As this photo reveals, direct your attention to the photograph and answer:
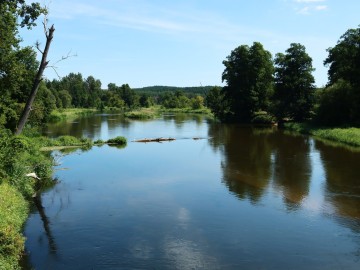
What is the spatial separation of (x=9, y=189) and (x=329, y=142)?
36.8 meters

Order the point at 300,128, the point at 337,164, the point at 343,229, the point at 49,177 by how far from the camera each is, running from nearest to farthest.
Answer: the point at 343,229, the point at 49,177, the point at 337,164, the point at 300,128

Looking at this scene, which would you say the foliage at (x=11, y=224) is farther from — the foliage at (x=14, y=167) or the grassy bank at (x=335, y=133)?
the grassy bank at (x=335, y=133)

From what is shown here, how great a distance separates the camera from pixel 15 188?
19.5 meters

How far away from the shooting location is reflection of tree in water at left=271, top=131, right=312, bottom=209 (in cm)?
2242

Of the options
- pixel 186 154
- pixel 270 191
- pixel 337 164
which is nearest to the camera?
pixel 270 191

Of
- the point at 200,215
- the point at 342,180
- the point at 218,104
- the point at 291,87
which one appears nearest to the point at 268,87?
the point at 291,87

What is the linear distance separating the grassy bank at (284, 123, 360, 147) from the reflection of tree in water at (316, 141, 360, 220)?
3857mm

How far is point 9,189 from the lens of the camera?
18359mm

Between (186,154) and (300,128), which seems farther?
(300,128)

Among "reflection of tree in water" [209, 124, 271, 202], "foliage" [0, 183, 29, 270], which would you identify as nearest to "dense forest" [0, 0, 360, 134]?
"foliage" [0, 183, 29, 270]

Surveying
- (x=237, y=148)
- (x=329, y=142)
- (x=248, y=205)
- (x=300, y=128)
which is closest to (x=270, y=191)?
(x=248, y=205)

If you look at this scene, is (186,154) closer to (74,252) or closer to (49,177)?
(49,177)

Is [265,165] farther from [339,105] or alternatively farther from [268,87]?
[268,87]

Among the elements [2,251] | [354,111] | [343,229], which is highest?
[354,111]
